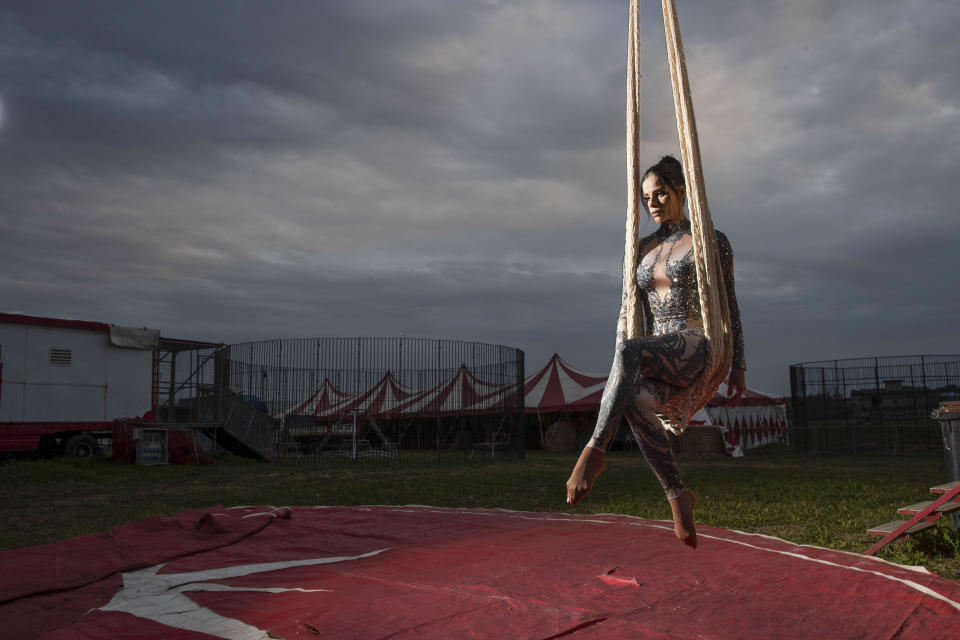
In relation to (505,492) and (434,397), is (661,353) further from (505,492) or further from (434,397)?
(434,397)

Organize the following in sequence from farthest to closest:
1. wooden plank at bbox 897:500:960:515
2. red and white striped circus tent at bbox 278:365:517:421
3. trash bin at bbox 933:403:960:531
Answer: red and white striped circus tent at bbox 278:365:517:421 < trash bin at bbox 933:403:960:531 < wooden plank at bbox 897:500:960:515

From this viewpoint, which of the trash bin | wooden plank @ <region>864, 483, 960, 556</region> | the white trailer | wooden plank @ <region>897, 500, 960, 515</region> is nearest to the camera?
wooden plank @ <region>864, 483, 960, 556</region>

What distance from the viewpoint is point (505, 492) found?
8.60 metres

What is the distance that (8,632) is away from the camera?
2865 millimetres

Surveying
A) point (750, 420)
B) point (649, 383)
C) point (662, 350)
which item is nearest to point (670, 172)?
point (662, 350)

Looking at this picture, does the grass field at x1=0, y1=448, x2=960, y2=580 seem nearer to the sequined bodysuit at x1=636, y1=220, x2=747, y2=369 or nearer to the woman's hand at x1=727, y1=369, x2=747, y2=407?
the woman's hand at x1=727, y1=369, x2=747, y2=407

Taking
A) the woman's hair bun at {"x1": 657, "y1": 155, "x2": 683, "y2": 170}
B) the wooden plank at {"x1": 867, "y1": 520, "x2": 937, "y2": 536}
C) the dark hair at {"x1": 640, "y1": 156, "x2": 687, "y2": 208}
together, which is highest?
the woman's hair bun at {"x1": 657, "y1": 155, "x2": 683, "y2": 170}

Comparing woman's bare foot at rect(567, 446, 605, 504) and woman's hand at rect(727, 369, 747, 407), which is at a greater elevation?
woman's hand at rect(727, 369, 747, 407)

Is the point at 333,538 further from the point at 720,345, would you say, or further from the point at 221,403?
the point at 221,403

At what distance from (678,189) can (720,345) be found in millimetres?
699

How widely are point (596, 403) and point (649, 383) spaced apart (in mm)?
15578

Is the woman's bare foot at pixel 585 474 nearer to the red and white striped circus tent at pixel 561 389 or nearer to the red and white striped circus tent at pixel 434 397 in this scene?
the red and white striped circus tent at pixel 434 397

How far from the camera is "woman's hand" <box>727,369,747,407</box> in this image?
305 cm

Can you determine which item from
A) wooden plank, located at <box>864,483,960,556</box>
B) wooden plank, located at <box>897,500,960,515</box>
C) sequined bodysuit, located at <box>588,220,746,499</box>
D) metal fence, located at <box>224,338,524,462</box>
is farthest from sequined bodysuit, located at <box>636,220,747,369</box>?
metal fence, located at <box>224,338,524,462</box>
